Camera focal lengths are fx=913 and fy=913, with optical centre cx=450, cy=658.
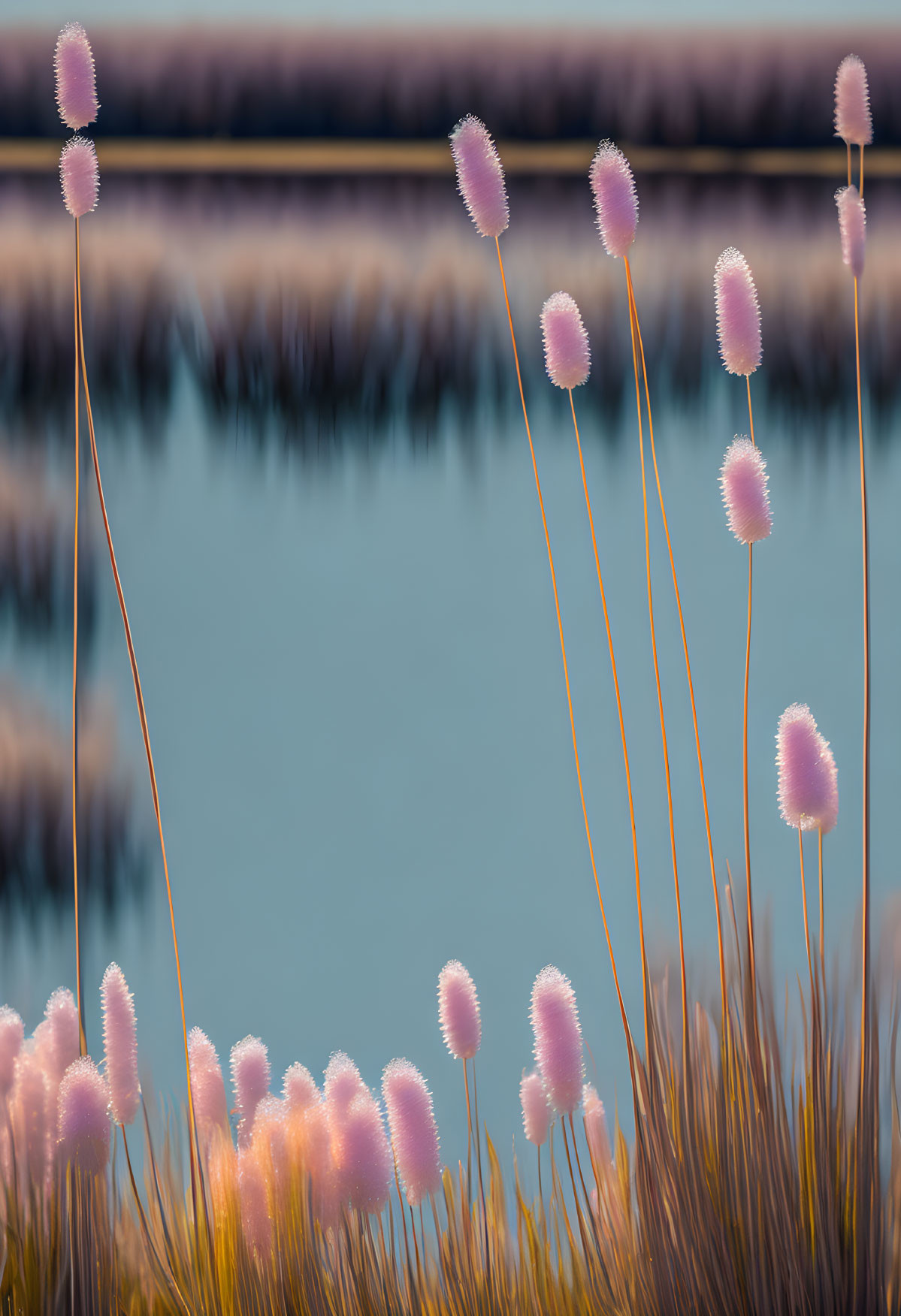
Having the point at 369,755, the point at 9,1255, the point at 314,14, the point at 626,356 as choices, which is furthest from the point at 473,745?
the point at 314,14

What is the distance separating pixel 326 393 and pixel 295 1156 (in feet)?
2.20

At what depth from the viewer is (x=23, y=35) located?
34.5 inches

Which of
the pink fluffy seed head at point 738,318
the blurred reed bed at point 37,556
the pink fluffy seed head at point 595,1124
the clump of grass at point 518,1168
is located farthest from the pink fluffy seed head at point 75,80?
the pink fluffy seed head at point 595,1124

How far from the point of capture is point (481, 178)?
754mm

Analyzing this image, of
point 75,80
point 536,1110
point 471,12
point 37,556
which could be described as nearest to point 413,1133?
point 536,1110

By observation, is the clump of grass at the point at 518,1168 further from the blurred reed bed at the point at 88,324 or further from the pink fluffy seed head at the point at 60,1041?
the blurred reed bed at the point at 88,324

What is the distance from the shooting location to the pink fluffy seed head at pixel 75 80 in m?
0.76

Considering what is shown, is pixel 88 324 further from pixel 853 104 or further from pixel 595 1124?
pixel 595 1124

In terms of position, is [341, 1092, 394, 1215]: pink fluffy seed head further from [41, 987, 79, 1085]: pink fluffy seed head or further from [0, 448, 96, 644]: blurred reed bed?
[0, 448, 96, 644]: blurred reed bed

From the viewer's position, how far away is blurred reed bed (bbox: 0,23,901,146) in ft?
2.86

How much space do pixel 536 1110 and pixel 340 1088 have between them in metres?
0.17

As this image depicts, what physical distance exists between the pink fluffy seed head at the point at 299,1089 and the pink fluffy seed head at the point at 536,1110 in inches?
6.9

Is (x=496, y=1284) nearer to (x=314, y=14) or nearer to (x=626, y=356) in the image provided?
(x=626, y=356)

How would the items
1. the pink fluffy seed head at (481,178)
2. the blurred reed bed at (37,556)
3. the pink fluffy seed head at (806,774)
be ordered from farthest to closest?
the blurred reed bed at (37,556), the pink fluffy seed head at (481,178), the pink fluffy seed head at (806,774)
